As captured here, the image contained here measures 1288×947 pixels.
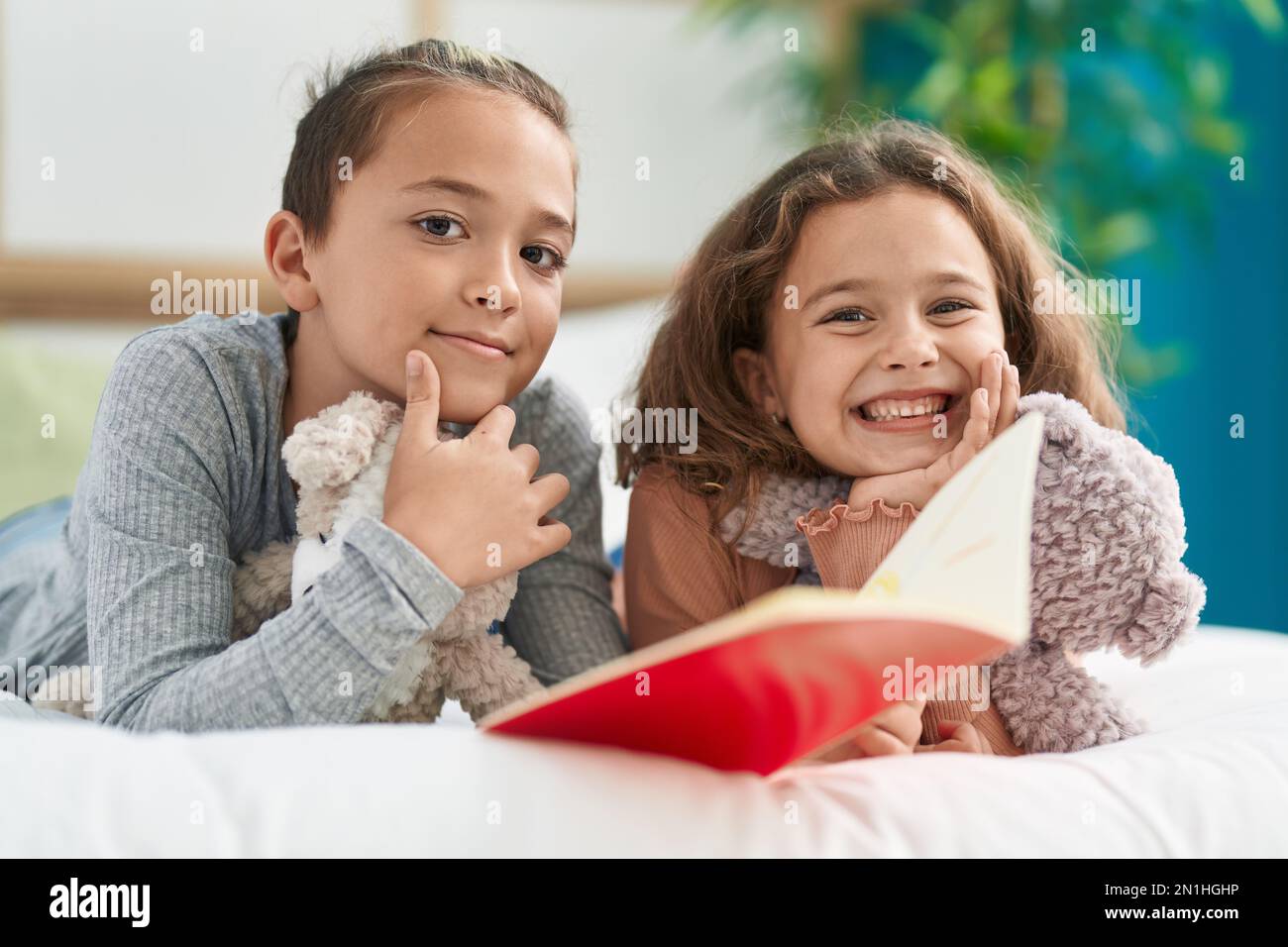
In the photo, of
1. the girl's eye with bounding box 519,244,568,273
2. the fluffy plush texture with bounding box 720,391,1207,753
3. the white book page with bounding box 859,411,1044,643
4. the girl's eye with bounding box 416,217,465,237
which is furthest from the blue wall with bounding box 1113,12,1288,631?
the white book page with bounding box 859,411,1044,643

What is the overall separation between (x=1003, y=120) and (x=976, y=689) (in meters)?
1.71

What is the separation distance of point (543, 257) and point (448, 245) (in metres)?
0.10

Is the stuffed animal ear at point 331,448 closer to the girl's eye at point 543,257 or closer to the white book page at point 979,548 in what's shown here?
the girl's eye at point 543,257

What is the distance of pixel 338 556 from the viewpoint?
88cm

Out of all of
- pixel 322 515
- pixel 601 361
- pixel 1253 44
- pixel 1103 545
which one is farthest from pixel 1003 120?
pixel 322 515

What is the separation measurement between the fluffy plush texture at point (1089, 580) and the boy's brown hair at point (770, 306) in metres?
0.20

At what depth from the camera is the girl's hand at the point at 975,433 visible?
972 mm

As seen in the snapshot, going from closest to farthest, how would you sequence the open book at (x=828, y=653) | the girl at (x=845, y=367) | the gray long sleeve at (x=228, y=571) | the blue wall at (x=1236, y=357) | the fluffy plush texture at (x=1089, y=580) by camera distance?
the open book at (x=828, y=653)
the gray long sleeve at (x=228, y=571)
the fluffy plush texture at (x=1089, y=580)
the girl at (x=845, y=367)
the blue wall at (x=1236, y=357)

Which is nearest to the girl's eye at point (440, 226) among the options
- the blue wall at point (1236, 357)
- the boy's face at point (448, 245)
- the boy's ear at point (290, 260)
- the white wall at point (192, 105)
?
the boy's face at point (448, 245)

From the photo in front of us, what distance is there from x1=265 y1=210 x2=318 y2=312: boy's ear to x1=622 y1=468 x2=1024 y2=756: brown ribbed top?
1.15 ft

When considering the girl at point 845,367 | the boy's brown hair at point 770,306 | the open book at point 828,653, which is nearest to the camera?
the open book at point 828,653

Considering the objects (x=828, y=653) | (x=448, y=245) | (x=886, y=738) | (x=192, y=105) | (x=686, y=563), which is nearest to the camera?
(x=828, y=653)

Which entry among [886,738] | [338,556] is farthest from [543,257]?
[886,738]

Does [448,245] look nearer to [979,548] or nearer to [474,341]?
[474,341]
